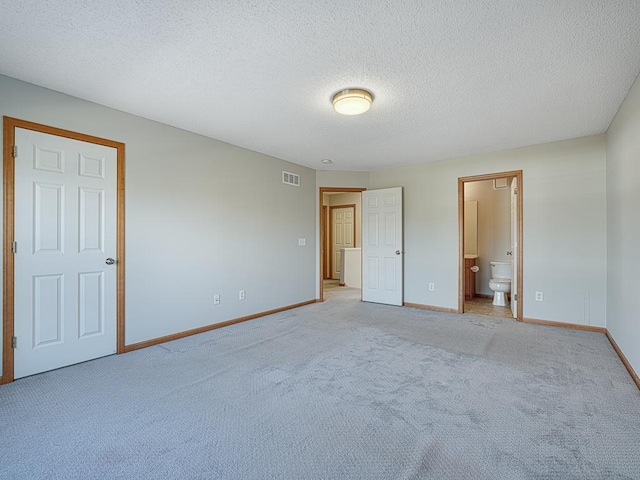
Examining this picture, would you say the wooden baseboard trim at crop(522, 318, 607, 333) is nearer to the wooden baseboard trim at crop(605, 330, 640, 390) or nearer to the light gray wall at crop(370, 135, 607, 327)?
the light gray wall at crop(370, 135, 607, 327)

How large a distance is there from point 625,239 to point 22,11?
465cm

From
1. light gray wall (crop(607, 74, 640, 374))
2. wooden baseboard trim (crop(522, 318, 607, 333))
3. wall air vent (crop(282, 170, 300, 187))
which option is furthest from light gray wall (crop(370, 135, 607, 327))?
wall air vent (crop(282, 170, 300, 187))

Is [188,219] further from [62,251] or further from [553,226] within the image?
[553,226]

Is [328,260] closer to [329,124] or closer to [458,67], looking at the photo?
[329,124]

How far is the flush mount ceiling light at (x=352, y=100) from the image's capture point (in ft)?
8.68

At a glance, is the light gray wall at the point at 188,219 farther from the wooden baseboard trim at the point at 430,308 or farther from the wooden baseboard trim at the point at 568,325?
the wooden baseboard trim at the point at 568,325

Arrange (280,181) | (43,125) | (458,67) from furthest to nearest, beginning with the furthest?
(280,181) < (43,125) < (458,67)

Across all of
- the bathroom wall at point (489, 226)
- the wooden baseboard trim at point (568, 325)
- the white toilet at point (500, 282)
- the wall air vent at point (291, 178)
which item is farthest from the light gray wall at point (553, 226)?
the wall air vent at point (291, 178)

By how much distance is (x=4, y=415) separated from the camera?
197cm

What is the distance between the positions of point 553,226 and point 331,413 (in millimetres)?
3752

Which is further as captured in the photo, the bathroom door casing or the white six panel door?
the bathroom door casing

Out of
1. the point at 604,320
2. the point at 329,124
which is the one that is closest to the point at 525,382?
the point at 604,320

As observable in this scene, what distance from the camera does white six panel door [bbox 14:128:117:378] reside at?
8.29 ft

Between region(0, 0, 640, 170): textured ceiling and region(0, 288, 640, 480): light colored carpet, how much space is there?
7.70 ft
